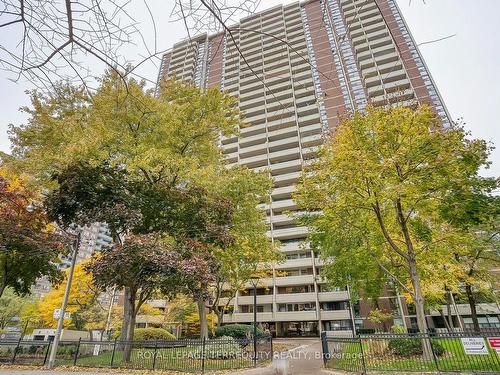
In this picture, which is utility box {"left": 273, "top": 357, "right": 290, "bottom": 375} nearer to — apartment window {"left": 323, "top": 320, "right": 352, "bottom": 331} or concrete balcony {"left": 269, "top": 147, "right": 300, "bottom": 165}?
apartment window {"left": 323, "top": 320, "right": 352, "bottom": 331}

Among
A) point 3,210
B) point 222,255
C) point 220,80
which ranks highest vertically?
point 220,80

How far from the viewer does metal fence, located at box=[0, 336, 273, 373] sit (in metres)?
11.7

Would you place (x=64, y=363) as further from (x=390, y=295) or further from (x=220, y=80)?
(x=220, y=80)

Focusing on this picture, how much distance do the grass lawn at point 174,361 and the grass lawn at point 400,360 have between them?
381 centimetres

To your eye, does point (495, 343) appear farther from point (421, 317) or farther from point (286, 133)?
point (286, 133)

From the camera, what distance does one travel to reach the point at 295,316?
3862 centimetres

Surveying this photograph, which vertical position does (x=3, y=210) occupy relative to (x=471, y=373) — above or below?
above

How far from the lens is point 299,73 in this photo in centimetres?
5656

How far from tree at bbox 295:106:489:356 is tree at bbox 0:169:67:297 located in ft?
41.1

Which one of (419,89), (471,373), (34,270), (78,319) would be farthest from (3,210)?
(419,89)

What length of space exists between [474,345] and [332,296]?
31546 millimetres

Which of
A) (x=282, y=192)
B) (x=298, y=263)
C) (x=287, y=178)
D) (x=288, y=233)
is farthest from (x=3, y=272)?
(x=287, y=178)

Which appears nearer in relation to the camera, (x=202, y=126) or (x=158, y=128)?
(x=158, y=128)

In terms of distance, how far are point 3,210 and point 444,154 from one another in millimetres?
19567
